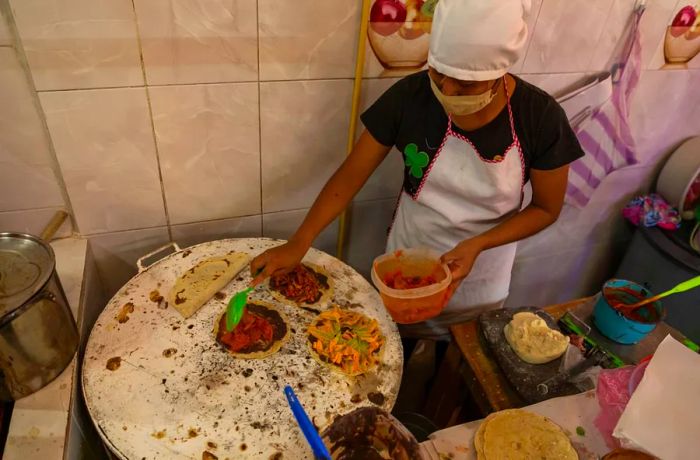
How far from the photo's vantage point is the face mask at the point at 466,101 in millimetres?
1306

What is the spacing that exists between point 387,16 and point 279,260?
2.97ft

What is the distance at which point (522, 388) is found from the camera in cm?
137

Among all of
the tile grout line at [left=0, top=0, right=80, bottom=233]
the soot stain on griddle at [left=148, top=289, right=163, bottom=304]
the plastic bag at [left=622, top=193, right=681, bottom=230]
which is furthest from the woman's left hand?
the plastic bag at [left=622, top=193, right=681, bottom=230]

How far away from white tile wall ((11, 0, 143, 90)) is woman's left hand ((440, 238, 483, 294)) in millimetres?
1134

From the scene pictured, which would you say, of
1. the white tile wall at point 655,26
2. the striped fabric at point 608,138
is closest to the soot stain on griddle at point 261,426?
the striped fabric at point 608,138

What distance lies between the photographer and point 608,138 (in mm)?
2299

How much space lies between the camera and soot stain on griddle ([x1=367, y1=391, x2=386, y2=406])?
4.20 ft

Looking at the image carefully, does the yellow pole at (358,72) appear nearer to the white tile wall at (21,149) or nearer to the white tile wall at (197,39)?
the white tile wall at (197,39)

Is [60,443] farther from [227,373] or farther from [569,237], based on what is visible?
[569,237]

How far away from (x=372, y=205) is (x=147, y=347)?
3.59ft

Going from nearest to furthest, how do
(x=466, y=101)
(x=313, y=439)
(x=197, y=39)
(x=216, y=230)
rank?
1. (x=313, y=439)
2. (x=466, y=101)
3. (x=197, y=39)
4. (x=216, y=230)

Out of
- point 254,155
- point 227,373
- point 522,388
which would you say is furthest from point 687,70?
point 227,373

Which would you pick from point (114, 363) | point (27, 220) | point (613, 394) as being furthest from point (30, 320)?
point (613, 394)

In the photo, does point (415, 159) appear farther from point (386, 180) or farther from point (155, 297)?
point (155, 297)
